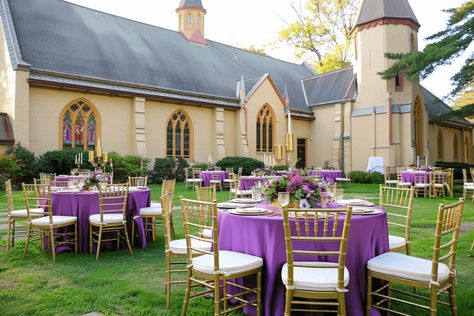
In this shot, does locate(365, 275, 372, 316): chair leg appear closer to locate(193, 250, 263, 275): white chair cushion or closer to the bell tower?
locate(193, 250, 263, 275): white chair cushion

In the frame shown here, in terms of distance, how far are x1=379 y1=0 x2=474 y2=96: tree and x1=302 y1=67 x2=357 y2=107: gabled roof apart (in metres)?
7.10

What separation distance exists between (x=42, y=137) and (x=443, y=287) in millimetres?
17784

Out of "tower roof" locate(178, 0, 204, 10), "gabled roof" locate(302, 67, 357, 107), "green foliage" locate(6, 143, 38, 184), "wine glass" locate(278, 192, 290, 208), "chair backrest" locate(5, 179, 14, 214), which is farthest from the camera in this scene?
"tower roof" locate(178, 0, 204, 10)

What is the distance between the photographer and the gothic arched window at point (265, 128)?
2512 centimetres

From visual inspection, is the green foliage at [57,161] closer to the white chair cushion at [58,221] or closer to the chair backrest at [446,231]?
the white chair cushion at [58,221]

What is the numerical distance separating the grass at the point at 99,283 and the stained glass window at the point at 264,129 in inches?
732

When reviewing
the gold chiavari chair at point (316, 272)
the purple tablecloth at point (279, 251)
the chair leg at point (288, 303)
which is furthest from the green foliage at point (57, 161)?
the chair leg at point (288, 303)

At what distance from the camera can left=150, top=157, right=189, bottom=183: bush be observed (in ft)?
66.7

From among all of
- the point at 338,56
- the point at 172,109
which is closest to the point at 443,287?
the point at 172,109

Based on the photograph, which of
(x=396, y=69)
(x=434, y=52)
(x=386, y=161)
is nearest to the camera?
(x=434, y=52)

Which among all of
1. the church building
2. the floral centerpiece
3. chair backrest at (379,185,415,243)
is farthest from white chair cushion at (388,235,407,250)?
the church building

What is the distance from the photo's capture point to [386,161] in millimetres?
23609

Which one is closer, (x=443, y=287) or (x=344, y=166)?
(x=443, y=287)

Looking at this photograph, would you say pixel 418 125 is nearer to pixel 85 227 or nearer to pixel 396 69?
pixel 396 69
